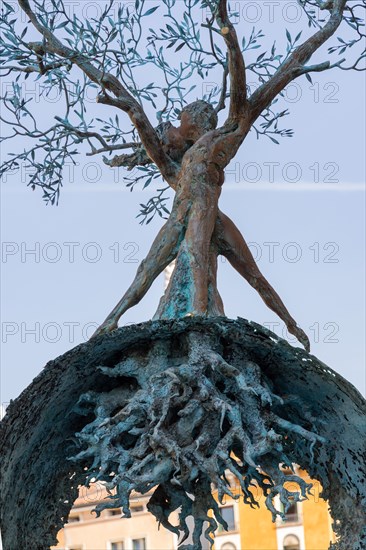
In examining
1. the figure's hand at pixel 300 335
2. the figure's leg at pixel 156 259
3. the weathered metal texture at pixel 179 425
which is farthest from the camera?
the figure's hand at pixel 300 335

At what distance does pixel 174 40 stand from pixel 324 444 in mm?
3291

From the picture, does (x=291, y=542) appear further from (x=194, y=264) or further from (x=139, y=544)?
(x=194, y=264)

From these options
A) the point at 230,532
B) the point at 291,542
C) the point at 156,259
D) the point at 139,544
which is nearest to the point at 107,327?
the point at 156,259

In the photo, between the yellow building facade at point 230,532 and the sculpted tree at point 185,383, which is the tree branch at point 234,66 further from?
the yellow building facade at point 230,532

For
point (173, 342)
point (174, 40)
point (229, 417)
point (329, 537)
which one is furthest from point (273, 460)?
point (329, 537)

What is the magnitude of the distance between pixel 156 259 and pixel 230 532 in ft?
87.1

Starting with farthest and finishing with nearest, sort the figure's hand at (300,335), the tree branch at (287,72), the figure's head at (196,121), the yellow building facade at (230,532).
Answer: the yellow building facade at (230,532)
the figure's head at (196,121)
the tree branch at (287,72)
the figure's hand at (300,335)

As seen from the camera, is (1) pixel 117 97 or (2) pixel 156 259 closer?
(2) pixel 156 259

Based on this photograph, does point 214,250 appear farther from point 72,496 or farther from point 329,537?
point 329,537

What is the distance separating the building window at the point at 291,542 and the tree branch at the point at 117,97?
86.9 ft

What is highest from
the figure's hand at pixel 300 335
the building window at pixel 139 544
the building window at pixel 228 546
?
the building window at pixel 139 544

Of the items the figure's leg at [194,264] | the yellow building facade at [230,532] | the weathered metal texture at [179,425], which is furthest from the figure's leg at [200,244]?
the yellow building facade at [230,532]

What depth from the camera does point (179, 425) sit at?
7891mm

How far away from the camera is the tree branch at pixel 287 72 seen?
369 inches
